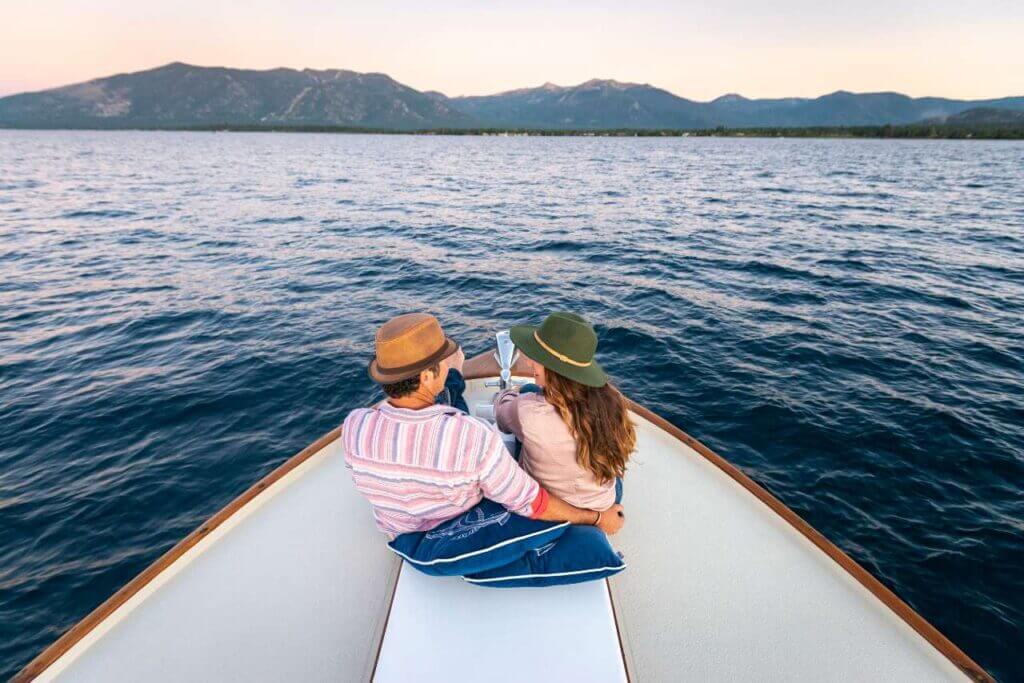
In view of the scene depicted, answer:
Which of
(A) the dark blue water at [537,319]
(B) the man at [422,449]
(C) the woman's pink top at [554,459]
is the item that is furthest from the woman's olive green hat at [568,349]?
(A) the dark blue water at [537,319]

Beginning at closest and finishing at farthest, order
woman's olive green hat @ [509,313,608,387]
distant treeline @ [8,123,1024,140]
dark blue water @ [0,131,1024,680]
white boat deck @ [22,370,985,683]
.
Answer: white boat deck @ [22,370,985,683] → woman's olive green hat @ [509,313,608,387] → dark blue water @ [0,131,1024,680] → distant treeline @ [8,123,1024,140]

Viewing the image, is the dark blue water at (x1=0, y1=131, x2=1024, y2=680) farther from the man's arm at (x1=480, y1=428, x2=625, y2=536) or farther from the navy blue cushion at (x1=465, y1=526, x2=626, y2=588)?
the man's arm at (x1=480, y1=428, x2=625, y2=536)

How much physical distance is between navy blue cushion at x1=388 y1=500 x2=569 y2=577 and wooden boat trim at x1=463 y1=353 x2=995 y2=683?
2000 millimetres

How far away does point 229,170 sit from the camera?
43.6m

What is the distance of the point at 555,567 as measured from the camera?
2490 mm

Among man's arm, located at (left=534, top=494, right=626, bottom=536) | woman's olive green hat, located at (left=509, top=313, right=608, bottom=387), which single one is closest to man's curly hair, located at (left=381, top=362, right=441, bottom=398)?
woman's olive green hat, located at (left=509, top=313, right=608, bottom=387)

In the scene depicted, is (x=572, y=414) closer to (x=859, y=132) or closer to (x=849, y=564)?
(x=849, y=564)

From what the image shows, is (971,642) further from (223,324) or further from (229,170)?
(229,170)

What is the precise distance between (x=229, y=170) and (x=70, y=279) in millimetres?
36786

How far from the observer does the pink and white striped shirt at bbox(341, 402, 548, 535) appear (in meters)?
2.35

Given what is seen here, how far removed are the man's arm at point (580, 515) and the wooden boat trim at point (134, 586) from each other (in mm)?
2457

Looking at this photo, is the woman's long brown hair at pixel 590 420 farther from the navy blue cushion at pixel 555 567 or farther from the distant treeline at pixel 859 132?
the distant treeline at pixel 859 132

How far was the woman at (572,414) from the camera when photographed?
263cm

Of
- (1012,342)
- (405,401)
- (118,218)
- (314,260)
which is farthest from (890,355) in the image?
(118,218)
